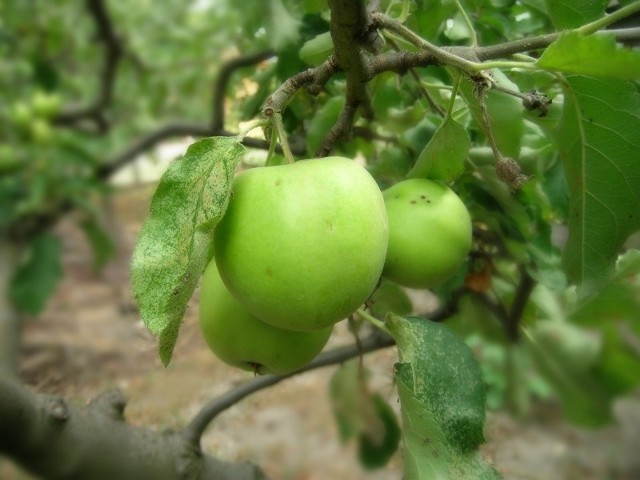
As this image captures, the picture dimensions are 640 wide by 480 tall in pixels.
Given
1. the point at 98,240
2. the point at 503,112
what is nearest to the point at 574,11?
the point at 503,112

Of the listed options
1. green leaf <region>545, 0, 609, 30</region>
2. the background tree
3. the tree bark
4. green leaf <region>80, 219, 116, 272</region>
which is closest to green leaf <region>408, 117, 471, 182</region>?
the background tree

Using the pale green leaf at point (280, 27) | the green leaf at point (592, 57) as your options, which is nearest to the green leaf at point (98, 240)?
the pale green leaf at point (280, 27)

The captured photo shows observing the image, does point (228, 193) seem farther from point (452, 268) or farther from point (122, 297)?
point (122, 297)

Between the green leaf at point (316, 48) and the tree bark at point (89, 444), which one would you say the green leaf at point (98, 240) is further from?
the green leaf at point (316, 48)

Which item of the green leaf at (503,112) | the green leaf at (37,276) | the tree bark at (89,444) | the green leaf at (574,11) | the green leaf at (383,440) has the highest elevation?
the green leaf at (574,11)

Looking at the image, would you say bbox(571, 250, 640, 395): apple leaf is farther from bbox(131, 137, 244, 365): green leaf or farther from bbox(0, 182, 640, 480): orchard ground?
bbox(131, 137, 244, 365): green leaf
